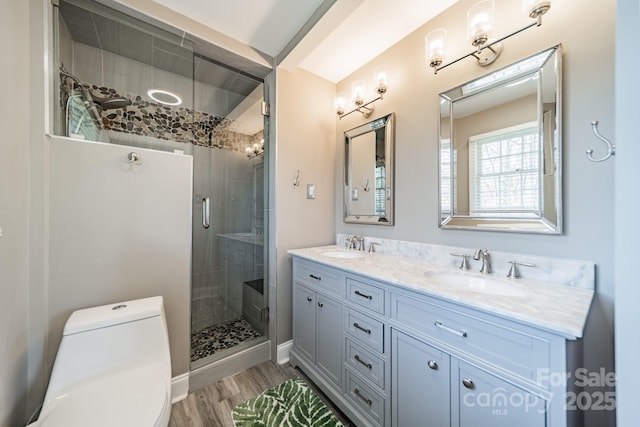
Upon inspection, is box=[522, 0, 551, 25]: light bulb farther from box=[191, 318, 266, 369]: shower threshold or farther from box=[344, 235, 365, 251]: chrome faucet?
box=[191, 318, 266, 369]: shower threshold

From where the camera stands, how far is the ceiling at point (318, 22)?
1.51 m

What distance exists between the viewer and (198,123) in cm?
215

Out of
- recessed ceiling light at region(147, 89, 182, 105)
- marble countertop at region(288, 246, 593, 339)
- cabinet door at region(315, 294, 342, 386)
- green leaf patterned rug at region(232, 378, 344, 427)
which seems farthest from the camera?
recessed ceiling light at region(147, 89, 182, 105)

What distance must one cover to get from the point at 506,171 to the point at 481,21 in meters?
0.84

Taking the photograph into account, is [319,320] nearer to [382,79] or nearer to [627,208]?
[627,208]

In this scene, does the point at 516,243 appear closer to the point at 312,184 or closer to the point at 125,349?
the point at 312,184

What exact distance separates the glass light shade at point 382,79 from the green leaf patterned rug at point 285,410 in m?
2.31

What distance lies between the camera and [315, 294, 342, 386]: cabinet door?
151 centimetres

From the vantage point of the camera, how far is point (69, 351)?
3.60 ft

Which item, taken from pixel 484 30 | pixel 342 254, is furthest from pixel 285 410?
pixel 484 30

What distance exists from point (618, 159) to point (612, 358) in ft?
3.03

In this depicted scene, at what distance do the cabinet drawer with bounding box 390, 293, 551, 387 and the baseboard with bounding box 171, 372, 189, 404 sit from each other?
1527mm

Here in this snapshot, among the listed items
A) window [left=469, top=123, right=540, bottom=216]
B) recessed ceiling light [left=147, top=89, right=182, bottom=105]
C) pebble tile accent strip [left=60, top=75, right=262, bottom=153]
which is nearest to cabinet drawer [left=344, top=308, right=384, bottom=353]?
window [left=469, top=123, right=540, bottom=216]

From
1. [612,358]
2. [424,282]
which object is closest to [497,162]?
[424,282]
